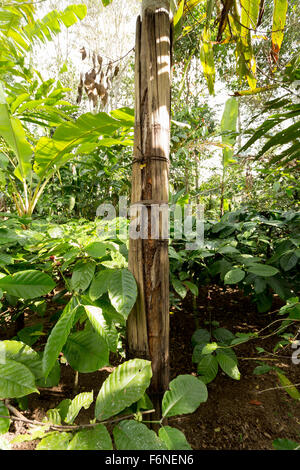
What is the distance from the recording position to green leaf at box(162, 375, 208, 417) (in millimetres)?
493

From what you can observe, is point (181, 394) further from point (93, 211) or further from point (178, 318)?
point (93, 211)

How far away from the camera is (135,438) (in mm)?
430

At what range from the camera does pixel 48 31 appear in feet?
5.52

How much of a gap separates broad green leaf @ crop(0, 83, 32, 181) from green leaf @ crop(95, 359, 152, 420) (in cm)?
89

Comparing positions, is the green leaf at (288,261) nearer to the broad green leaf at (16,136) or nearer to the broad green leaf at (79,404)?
the broad green leaf at (79,404)

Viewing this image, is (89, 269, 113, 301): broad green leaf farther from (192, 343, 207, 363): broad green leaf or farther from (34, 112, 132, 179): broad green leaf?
(192, 343, 207, 363): broad green leaf

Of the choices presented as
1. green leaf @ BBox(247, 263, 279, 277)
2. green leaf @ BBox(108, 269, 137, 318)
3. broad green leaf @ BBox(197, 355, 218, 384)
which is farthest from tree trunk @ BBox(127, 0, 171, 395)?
Result: green leaf @ BBox(247, 263, 279, 277)

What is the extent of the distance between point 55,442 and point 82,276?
34 cm

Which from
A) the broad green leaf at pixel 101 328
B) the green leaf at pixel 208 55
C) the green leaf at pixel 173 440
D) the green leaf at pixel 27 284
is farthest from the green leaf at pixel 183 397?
the green leaf at pixel 208 55

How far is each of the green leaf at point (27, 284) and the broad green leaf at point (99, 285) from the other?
0.10 meters

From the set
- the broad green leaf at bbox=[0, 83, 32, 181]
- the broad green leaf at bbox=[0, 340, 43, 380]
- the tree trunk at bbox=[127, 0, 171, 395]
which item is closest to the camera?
the broad green leaf at bbox=[0, 340, 43, 380]

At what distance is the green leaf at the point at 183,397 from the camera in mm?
493

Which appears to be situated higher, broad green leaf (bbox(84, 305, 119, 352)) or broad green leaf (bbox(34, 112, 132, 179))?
broad green leaf (bbox(34, 112, 132, 179))
